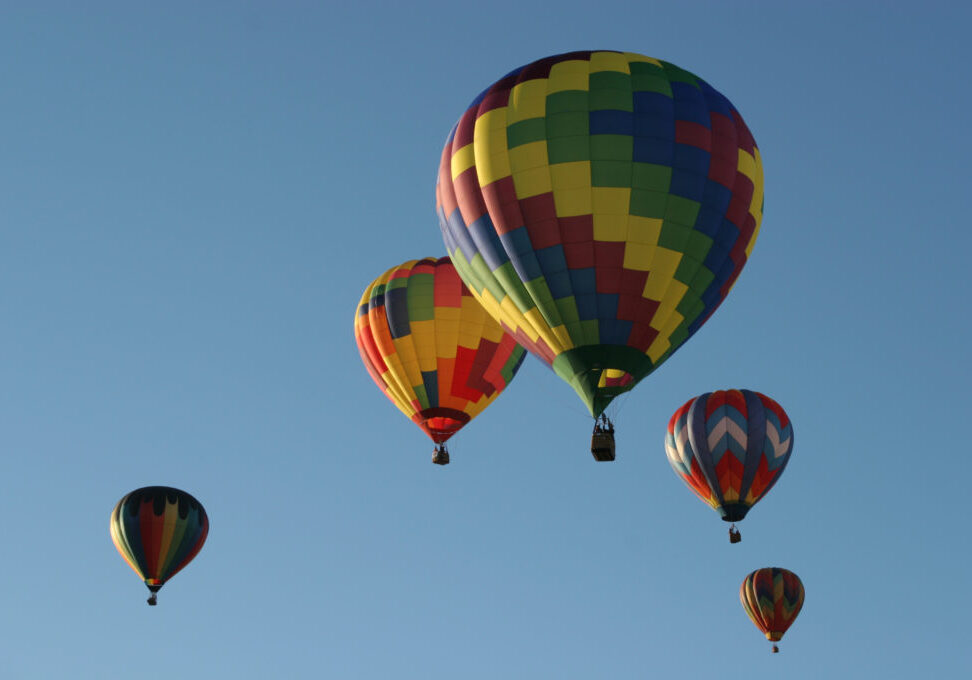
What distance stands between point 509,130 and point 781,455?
13504 mm

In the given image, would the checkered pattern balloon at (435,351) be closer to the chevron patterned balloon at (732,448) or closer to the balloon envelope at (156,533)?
the chevron patterned balloon at (732,448)

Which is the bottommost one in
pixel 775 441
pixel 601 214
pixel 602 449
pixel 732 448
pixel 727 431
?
pixel 602 449

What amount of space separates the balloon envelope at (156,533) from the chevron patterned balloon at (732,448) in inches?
439

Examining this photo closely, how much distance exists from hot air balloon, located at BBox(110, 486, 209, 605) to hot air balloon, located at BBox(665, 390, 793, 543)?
1113 centimetres

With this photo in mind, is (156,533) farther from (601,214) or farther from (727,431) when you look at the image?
(601,214)

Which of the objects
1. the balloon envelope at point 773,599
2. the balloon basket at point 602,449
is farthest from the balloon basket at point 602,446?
the balloon envelope at point 773,599

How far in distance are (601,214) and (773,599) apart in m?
17.6

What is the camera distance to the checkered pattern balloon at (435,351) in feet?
123

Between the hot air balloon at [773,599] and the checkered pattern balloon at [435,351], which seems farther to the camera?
the hot air balloon at [773,599]

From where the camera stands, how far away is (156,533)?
39.5m

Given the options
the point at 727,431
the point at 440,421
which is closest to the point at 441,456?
the point at 440,421

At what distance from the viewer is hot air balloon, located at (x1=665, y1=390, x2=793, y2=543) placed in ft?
130

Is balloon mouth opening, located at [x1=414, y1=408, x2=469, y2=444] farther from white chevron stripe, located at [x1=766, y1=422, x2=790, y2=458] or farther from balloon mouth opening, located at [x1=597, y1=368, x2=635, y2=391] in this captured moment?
balloon mouth opening, located at [x1=597, y1=368, x2=635, y2=391]

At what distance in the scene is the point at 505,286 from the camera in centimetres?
3000
